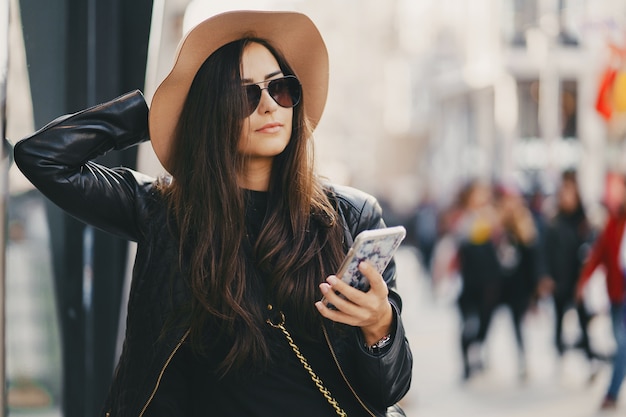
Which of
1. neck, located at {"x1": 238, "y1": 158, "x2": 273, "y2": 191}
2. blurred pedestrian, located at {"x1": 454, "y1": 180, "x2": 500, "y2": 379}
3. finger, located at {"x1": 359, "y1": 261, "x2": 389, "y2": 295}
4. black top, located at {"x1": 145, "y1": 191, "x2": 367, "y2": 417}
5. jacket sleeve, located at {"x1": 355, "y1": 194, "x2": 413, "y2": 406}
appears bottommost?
blurred pedestrian, located at {"x1": 454, "y1": 180, "x2": 500, "y2": 379}

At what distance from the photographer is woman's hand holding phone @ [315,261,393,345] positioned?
1.98 meters

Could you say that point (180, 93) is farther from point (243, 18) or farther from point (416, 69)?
point (416, 69)

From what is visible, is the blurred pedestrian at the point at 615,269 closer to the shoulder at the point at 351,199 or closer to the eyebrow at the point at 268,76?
the shoulder at the point at 351,199

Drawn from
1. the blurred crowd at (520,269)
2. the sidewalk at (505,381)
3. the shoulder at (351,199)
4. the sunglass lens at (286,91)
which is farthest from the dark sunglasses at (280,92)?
the blurred crowd at (520,269)

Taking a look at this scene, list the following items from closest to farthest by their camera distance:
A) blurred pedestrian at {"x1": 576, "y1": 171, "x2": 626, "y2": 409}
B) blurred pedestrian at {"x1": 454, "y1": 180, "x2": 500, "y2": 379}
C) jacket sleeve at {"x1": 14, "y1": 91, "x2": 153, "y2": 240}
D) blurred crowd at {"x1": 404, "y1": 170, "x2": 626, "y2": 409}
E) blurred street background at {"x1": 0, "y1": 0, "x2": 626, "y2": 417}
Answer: jacket sleeve at {"x1": 14, "y1": 91, "x2": 153, "y2": 240} → blurred street background at {"x1": 0, "y1": 0, "x2": 626, "y2": 417} → blurred pedestrian at {"x1": 576, "y1": 171, "x2": 626, "y2": 409} → blurred crowd at {"x1": 404, "y1": 170, "x2": 626, "y2": 409} → blurred pedestrian at {"x1": 454, "y1": 180, "x2": 500, "y2": 379}

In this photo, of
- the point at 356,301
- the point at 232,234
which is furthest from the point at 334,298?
the point at 232,234

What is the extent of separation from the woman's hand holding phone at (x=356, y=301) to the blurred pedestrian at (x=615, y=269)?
6.37 meters

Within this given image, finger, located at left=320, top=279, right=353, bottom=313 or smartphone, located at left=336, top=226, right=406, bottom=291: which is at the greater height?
smartphone, located at left=336, top=226, right=406, bottom=291

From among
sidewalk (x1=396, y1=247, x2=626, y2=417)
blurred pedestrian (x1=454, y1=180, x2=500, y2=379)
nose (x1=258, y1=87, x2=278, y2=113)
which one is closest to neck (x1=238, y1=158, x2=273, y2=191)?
nose (x1=258, y1=87, x2=278, y2=113)

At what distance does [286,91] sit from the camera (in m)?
2.38

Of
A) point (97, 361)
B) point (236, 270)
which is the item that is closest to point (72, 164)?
point (236, 270)

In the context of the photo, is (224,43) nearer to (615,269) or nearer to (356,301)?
(356,301)

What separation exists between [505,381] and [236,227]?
26.2 feet

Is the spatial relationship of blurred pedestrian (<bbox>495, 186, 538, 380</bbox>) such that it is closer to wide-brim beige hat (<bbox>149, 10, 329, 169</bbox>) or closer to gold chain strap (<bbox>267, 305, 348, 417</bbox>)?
wide-brim beige hat (<bbox>149, 10, 329, 169</bbox>)
